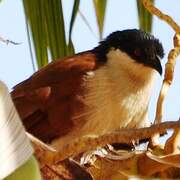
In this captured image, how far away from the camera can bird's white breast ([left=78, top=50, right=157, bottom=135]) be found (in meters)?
1.50

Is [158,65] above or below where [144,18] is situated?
below

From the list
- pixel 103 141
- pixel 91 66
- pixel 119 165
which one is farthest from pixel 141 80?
pixel 103 141

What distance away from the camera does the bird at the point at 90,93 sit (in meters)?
Result: 1.40

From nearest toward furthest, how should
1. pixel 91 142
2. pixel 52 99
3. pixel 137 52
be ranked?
pixel 91 142 → pixel 52 99 → pixel 137 52

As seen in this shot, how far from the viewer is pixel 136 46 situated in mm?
1801

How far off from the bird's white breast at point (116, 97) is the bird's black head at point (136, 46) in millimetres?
36

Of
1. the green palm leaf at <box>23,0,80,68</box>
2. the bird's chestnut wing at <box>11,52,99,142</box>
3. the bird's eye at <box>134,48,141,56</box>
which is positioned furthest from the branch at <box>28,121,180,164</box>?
the bird's eye at <box>134,48,141,56</box>

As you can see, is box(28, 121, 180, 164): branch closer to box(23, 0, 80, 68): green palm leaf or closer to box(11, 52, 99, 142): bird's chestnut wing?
box(23, 0, 80, 68): green palm leaf

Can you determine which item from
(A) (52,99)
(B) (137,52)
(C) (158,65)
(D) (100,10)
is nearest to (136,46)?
(B) (137,52)

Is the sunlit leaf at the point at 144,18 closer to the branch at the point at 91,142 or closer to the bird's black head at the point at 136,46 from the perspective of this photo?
the bird's black head at the point at 136,46

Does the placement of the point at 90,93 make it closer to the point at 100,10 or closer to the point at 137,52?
the point at 137,52

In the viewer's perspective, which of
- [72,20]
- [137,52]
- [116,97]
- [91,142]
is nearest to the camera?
[91,142]

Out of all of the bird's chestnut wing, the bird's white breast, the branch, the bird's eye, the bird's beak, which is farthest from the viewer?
the bird's eye

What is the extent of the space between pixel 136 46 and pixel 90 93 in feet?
Answer: 1.23
